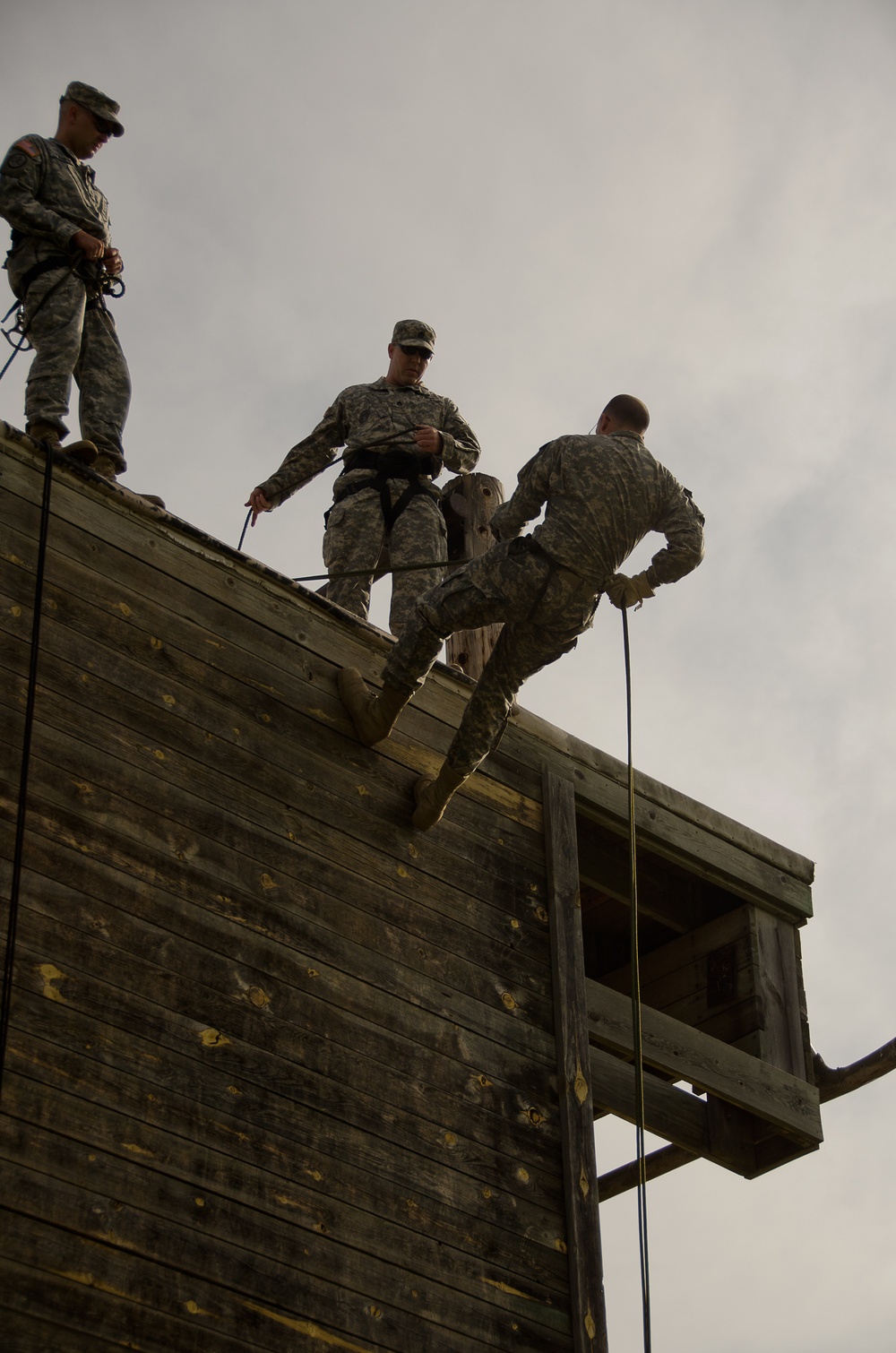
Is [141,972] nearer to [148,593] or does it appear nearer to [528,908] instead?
[148,593]

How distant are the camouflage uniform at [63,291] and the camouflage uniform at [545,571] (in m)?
1.68

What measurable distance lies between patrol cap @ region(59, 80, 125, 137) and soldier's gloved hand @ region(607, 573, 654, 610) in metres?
3.32

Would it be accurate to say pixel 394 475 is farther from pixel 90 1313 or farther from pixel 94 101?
pixel 90 1313

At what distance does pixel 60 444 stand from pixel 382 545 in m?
2.49

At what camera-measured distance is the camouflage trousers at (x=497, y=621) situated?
22.3 feet

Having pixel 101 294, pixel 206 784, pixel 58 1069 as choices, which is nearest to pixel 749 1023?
pixel 206 784

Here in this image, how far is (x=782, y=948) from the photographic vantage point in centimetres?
811

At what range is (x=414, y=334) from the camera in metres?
9.27

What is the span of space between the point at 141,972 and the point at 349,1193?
1048 mm

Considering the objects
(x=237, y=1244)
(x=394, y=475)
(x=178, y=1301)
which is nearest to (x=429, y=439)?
(x=394, y=475)

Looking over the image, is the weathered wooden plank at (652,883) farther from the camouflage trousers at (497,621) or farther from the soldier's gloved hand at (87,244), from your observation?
the soldier's gloved hand at (87,244)

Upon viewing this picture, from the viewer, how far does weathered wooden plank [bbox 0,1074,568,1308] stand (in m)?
5.05

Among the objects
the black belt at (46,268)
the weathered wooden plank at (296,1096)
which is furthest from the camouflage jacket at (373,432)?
the weathered wooden plank at (296,1096)

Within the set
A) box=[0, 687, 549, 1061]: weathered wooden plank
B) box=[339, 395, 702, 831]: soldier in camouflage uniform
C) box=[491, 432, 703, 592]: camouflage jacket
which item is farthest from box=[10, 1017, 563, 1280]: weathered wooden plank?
box=[491, 432, 703, 592]: camouflage jacket
